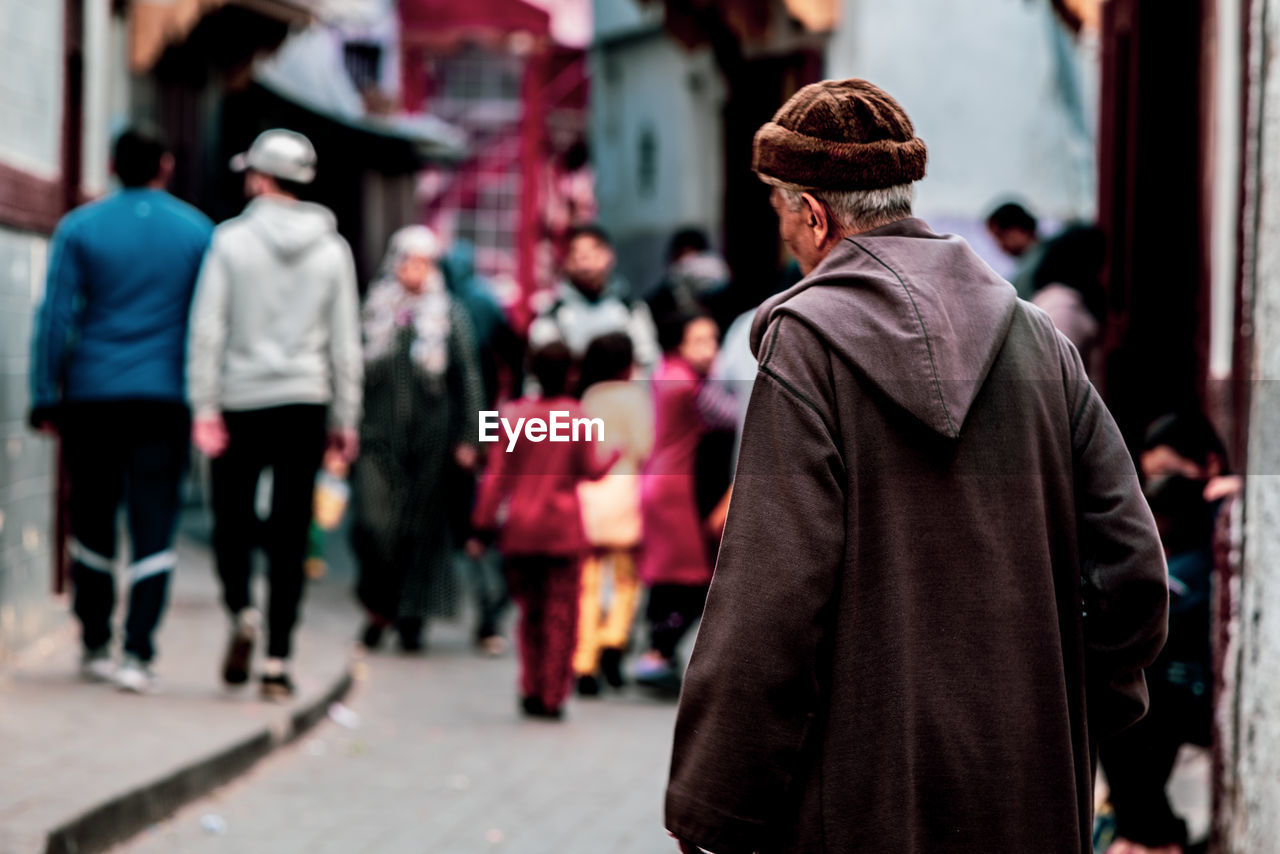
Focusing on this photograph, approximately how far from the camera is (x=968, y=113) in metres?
13.9

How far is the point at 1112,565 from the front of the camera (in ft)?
9.39

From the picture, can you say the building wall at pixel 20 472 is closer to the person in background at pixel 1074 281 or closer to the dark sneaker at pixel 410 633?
the dark sneaker at pixel 410 633

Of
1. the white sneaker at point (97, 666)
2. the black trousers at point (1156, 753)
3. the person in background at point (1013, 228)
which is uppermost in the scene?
the person in background at point (1013, 228)

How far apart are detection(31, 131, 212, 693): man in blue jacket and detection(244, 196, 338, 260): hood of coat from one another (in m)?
0.27

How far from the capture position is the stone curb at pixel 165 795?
5176mm

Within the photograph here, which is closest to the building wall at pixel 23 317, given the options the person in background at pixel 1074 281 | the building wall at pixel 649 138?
the person in background at pixel 1074 281

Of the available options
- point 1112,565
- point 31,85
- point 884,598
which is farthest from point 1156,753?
point 31,85

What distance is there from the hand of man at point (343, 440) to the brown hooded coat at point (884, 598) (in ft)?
15.5

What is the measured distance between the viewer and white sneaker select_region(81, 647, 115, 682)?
24.4 feet

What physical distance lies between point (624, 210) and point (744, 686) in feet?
67.6

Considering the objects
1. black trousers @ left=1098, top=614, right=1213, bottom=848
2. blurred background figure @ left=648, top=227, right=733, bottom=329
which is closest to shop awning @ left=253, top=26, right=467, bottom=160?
blurred background figure @ left=648, top=227, right=733, bottom=329

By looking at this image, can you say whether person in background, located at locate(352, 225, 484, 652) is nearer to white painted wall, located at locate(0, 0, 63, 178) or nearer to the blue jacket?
white painted wall, located at locate(0, 0, 63, 178)

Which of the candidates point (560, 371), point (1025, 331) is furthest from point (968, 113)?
point (1025, 331)

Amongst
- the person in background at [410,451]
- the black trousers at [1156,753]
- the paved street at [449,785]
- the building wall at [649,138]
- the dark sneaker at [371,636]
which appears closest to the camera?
the black trousers at [1156,753]
